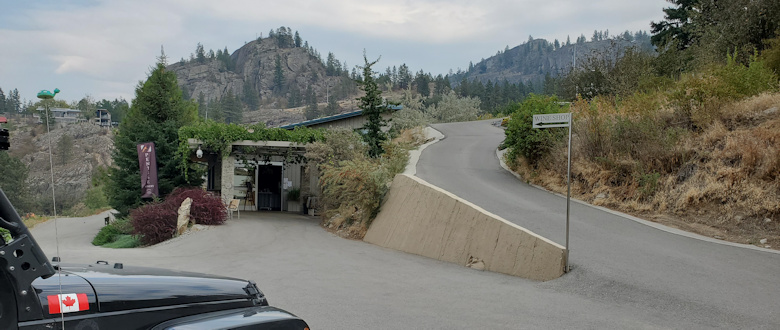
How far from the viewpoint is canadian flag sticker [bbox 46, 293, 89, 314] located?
8.70ft

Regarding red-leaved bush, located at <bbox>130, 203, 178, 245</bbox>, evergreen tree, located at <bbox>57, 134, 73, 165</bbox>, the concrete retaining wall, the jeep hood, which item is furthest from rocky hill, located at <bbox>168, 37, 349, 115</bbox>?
the jeep hood

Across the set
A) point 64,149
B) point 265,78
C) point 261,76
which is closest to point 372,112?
point 64,149

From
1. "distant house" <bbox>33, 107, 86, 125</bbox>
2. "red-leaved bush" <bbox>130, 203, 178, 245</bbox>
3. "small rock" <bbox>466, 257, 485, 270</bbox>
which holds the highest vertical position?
"distant house" <bbox>33, 107, 86, 125</bbox>

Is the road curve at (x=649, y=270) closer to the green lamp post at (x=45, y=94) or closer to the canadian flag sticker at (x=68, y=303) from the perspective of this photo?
the canadian flag sticker at (x=68, y=303)

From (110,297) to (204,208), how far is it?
18054mm

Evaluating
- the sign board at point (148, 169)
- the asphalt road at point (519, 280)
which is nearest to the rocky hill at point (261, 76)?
the sign board at point (148, 169)

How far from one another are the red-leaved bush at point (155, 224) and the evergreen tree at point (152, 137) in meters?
5.59

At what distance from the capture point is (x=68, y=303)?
270cm

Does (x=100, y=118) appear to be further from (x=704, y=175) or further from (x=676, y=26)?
(x=676, y=26)

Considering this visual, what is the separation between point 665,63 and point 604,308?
26.0 meters

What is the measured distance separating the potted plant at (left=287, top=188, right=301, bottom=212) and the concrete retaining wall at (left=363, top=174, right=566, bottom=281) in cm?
1326

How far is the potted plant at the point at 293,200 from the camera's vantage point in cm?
2908

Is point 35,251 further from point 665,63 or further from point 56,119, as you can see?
point 665,63

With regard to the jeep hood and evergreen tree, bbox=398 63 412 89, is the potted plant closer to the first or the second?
the jeep hood
